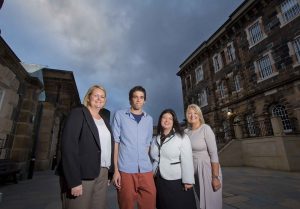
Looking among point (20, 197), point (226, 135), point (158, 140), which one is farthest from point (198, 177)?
point (226, 135)

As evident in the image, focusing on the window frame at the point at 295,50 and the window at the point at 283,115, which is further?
the window at the point at 283,115

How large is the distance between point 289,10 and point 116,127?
1679 centimetres

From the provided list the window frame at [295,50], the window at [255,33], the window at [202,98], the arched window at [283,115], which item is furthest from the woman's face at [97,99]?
the window at [202,98]

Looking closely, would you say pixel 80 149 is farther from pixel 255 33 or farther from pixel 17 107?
pixel 255 33

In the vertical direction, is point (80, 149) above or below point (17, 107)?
below

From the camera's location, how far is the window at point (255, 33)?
1517 centimetres

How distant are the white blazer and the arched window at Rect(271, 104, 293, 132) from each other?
1376 centimetres

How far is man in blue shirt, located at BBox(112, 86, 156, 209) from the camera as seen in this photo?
232cm

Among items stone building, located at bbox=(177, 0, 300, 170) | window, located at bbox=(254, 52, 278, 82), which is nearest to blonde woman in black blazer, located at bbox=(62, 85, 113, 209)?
stone building, located at bbox=(177, 0, 300, 170)

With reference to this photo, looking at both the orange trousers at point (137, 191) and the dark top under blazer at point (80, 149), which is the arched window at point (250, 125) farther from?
the dark top under blazer at point (80, 149)

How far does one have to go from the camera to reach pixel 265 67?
14820mm

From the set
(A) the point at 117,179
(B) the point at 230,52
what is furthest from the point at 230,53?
(A) the point at 117,179

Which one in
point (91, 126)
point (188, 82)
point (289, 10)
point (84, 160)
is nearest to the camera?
point (84, 160)

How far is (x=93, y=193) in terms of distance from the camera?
207 cm
